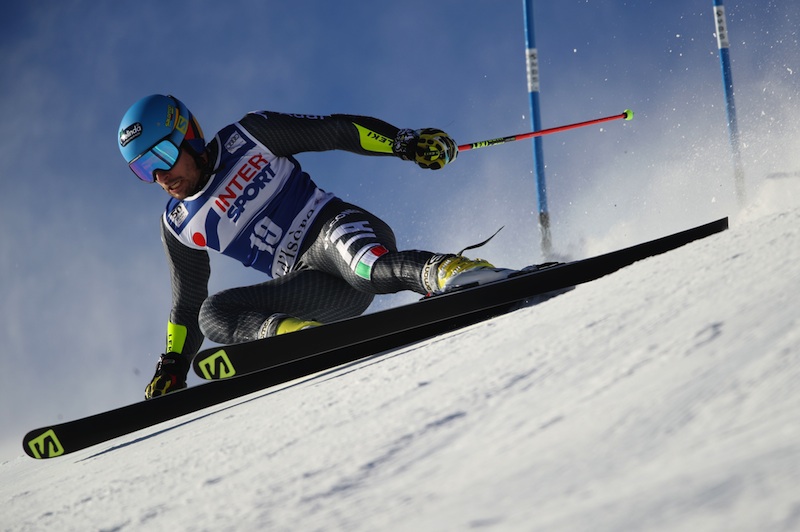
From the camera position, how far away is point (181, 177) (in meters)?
3.07

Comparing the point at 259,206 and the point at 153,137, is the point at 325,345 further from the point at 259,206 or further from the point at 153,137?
the point at 153,137

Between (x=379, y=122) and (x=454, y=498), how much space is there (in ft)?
7.97

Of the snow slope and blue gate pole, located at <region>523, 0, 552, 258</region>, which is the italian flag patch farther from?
blue gate pole, located at <region>523, 0, 552, 258</region>

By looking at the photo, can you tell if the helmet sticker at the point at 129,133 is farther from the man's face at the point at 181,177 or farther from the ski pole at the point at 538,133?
the ski pole at the point at 538,133

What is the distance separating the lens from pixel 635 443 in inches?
31.6

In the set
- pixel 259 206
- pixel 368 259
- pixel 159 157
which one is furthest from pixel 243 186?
pixel 368 259

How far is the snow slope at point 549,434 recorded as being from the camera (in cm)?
70

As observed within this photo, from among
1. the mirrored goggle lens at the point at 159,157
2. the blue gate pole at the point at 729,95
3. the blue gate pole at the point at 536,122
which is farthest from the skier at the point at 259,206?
the blue gate pole at the point at 729,95

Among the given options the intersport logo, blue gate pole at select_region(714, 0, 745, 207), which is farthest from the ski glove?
blue gate pole at select_region(714, 0, 745, 207)

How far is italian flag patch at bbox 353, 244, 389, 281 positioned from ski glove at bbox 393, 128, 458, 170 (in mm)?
432

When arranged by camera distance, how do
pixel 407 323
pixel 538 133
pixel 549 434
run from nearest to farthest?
pixel 549 434
pixel 407 323
pixel 538 133

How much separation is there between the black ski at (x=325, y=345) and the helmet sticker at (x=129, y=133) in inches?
46.2

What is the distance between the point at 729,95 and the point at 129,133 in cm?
543

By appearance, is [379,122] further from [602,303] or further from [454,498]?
[454,498]
